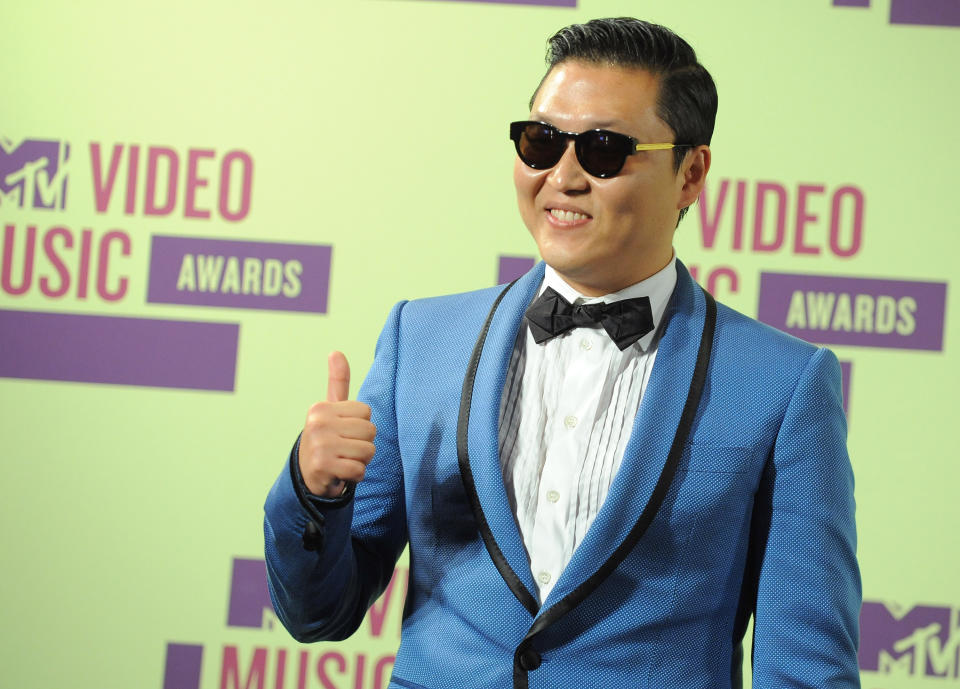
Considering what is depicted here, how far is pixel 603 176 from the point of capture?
1.41 metres

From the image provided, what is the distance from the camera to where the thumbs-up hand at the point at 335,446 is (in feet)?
4.35

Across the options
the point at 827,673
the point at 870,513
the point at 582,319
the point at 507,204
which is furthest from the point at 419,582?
the point at 870,513

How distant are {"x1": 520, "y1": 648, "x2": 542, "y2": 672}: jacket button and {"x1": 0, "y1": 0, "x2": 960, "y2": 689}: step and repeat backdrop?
1625 mm

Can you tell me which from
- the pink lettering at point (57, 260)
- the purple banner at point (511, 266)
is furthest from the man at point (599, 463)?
the pink lettering at point (57, 260)

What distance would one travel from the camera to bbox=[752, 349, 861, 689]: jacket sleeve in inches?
53.0

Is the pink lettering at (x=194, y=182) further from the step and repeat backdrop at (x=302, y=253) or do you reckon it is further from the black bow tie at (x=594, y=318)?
the black bow tie at (x=594, y=318)

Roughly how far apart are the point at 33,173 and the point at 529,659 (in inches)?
86.9

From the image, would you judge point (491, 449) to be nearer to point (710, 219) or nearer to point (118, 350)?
point (710, 219)

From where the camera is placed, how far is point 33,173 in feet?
9.59

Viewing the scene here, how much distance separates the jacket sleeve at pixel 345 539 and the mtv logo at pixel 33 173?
1.71 metres

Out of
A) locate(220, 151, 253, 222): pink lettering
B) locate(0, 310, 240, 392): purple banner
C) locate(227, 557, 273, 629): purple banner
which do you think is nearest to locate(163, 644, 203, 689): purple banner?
locate(227, 557, 273, 629): purple banner

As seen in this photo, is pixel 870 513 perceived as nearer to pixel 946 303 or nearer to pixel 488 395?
pixel 946 303

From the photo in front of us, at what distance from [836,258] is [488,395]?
1701 millimetres

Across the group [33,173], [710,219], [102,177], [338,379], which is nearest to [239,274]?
[102,177]
